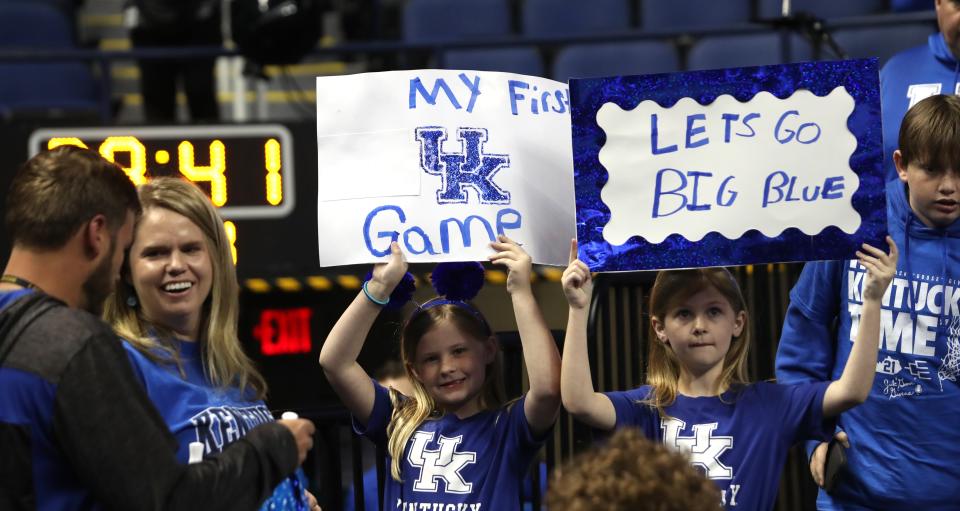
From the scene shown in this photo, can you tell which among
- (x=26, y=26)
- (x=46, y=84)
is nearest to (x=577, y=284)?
(x=46, y=84)

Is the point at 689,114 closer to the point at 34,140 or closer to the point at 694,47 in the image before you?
the point at 34,140

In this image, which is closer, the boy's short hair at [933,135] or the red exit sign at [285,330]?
the boy's short hair at [933,135]

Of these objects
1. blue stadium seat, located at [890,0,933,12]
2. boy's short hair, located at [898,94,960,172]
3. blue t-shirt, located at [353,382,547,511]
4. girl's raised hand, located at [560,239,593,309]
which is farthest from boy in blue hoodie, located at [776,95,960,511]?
blue stadium seat, located at [890,0,933,12]

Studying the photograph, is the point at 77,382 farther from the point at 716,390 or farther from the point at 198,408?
the point at 716,390

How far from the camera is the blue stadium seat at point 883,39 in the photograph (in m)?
7.08

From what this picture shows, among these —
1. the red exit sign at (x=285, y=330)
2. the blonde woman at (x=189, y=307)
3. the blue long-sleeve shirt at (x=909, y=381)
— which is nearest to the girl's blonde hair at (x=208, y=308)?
the blonde woman at (x=189, y=307)

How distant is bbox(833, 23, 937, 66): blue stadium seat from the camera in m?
7.08

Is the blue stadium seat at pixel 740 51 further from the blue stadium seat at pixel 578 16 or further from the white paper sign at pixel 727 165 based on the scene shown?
the white paper sign at pixel 727 165

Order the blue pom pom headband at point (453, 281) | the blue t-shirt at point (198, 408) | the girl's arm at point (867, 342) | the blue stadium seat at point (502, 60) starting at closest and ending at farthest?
the blue t-shirt at point (198, 408)
the girl's arm at point (867, 342)
the blue pom pom headband at point (453, 281)
the blue stadium seat at point (502, 60)

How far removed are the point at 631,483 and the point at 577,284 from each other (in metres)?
1.46

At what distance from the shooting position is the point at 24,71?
858 cm

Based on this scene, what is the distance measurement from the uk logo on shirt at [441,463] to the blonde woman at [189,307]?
395 millimetres

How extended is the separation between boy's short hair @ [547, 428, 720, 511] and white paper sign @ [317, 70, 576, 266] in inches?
60.5

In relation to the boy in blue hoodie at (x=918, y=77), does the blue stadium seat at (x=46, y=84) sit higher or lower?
higher
